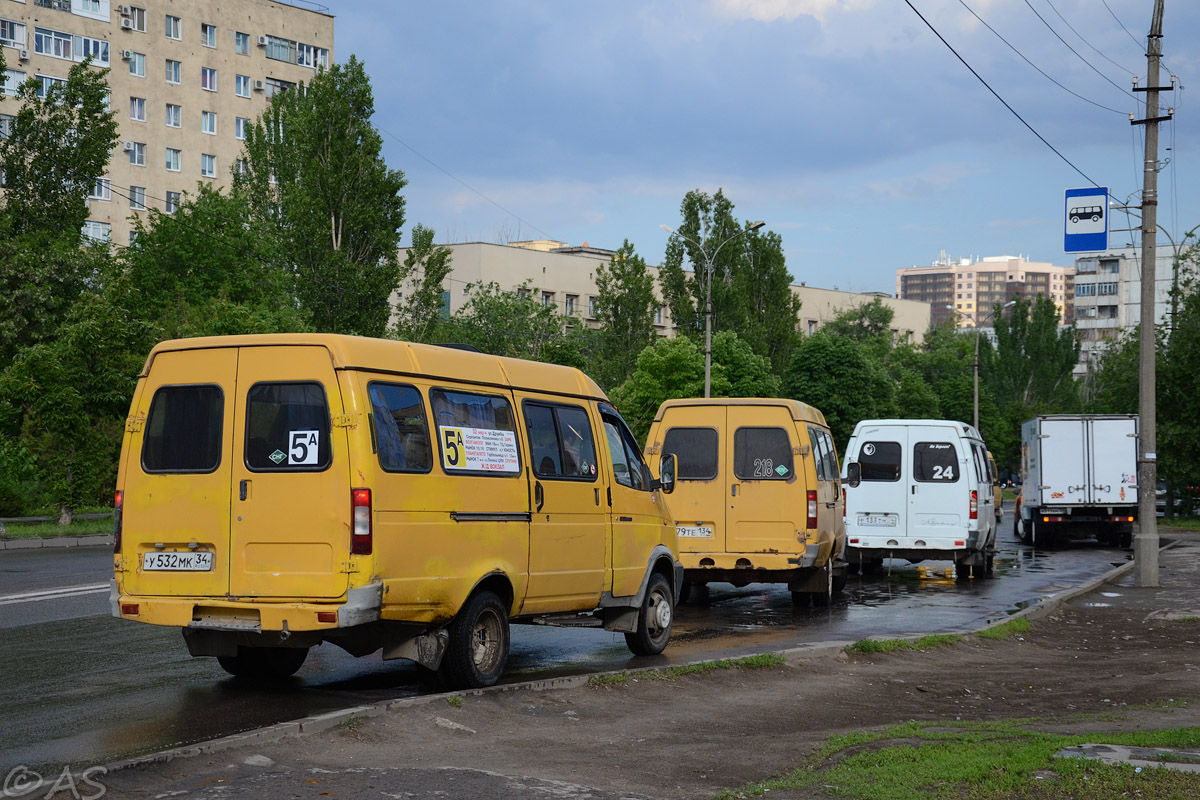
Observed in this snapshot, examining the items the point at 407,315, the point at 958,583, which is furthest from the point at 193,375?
the point at 407,315

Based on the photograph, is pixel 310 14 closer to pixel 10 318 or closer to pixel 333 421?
pixel 10 318

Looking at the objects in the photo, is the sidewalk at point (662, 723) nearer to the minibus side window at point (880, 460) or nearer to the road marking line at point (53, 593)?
the road marking line at point (53, 593)

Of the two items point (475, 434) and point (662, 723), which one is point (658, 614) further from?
point (662, 723)

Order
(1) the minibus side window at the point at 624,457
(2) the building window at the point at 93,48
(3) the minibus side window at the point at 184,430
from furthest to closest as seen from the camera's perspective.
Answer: (2) the building window at the point at 93,48 < (1) the minibus side window at the point at 624,457 < (3) the minibus side window at the point at 184,430

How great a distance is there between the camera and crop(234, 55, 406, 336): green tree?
145ft

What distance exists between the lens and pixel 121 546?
8.38 m

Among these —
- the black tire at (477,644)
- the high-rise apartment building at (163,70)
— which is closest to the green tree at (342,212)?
the high-rise apartment building at (163,70)

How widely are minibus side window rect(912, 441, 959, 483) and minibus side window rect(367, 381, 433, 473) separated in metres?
13.8

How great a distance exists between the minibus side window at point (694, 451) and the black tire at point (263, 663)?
6696mm

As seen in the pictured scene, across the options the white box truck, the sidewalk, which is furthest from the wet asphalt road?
the white box truck

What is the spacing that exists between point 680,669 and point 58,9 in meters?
67.7

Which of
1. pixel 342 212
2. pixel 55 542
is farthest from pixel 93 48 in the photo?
pixel 55 542

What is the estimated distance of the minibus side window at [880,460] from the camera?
68.8 ft

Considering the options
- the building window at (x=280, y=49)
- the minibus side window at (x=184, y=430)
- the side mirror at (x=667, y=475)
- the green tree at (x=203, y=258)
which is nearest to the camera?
the minibus side window at (x=184, y=430)
